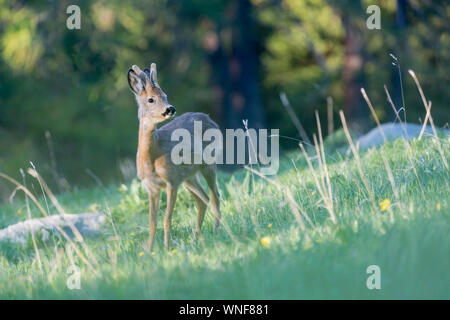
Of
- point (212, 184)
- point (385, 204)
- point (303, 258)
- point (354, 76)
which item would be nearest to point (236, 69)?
point (354, 76)

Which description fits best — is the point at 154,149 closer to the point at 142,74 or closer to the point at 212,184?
the point at 142,74

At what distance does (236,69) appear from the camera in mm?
15555

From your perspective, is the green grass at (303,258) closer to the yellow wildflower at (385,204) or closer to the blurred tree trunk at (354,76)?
the yellow wildflower at (385,204)

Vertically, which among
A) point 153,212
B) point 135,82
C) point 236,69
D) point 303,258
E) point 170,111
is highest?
point 236,69

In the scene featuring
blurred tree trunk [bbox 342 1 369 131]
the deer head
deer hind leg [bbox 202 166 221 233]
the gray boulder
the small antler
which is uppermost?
blurred tree trunk [bbox 342 1 369 131]

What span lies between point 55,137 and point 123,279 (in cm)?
1605

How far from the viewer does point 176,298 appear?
382cm

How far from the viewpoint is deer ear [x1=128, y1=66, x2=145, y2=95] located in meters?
5.04

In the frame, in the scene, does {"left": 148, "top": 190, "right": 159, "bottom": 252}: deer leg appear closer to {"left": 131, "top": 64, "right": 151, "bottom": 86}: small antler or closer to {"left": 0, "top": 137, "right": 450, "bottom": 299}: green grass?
{"left": 0, "top": 137, "right": 450, "bottom": 299}: green grass

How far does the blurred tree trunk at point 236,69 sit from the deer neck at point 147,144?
29.6 ft

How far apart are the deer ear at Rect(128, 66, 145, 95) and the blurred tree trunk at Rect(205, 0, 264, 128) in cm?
912

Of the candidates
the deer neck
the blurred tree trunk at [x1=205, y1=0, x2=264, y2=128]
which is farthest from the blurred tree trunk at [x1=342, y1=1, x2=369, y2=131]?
the deer neck

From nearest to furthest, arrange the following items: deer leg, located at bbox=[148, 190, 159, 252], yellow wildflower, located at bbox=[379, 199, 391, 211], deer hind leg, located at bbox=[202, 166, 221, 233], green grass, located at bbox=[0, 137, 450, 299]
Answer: green grass, located at bbox=[0, 137, 450, 299] < yellow wildflower, located at bbox=[379, 199, 391, 211] < deer leg, located at bbox=[148, 190, 159, 252] < deer hind leg, located at bbox=[202, 166, 221, 233]

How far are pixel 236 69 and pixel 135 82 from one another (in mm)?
10616
